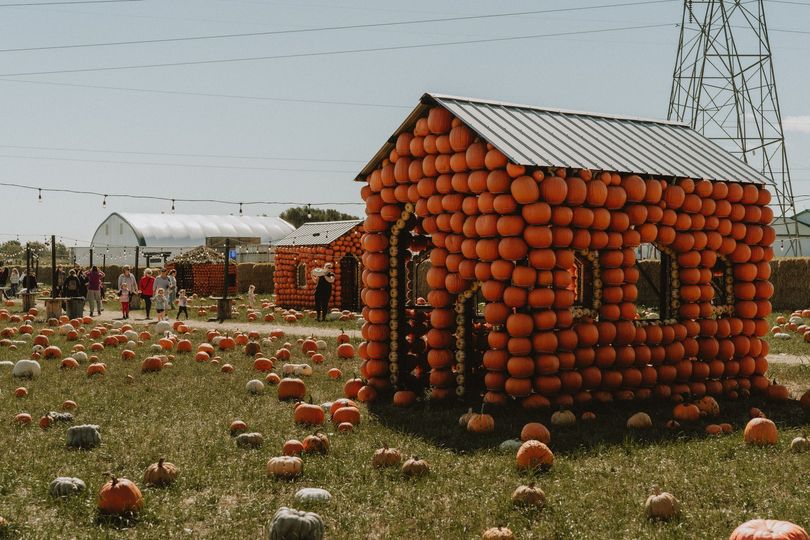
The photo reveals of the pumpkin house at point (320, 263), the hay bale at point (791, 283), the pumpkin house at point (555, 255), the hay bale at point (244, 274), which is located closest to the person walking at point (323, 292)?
the pumpkin house at point (320, 263)

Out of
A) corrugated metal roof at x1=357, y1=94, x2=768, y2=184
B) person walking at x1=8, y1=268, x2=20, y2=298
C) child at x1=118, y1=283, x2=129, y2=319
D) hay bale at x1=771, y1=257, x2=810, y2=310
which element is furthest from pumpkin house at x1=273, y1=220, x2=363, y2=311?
corrugated metal roof at x1=357, y1=94, x2=768, y2=184

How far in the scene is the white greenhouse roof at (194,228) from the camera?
72.9 meters

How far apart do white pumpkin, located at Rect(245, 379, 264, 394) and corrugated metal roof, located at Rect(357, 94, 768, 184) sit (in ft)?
10.9

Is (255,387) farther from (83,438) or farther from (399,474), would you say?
(399,474)

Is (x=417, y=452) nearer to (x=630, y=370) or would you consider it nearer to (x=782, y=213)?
(x=630, y=370)

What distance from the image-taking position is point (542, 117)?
42.1 feet

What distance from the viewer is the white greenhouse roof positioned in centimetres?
7294

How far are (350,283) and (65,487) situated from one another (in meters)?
27.5

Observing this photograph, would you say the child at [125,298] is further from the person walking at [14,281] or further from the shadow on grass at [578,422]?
the person walking at [14,281]

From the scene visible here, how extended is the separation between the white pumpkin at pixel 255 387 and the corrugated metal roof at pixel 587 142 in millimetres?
3309

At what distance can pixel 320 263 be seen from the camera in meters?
33.8

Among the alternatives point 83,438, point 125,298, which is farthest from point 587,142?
point 125,298

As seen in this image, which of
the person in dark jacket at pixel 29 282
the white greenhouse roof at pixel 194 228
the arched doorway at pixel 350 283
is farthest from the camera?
the white greenhouse roof at pixel 194 228

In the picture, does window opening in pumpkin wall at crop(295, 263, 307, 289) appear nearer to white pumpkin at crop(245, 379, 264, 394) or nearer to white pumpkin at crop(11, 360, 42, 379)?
white pumpkin at crop(11, 360, 42, 379)
